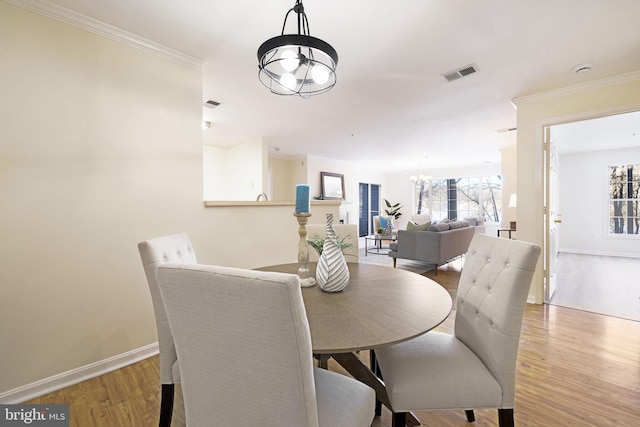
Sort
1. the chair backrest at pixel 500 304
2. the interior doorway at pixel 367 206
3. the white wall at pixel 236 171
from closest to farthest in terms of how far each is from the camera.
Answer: the chair backrest at pixel 500 304, the white wall at pixel 236 171, the interior doorway at pixel 367 206

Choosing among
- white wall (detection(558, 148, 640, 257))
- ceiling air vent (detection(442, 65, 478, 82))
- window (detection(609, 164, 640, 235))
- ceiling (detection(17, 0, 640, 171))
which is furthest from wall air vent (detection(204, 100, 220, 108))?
window (detection(609, 164, 640, 235))

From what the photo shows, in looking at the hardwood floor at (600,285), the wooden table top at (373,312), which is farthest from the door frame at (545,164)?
the wooden table top at (373,312)

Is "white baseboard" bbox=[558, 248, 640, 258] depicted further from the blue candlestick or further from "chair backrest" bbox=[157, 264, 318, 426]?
"chair backrest" bbox=[157, 264, 318, 426]

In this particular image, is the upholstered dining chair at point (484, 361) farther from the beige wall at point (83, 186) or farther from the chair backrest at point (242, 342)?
the beige wall at point (83, 186)

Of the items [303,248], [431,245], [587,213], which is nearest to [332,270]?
[303,248]

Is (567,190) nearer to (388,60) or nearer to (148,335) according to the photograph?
(388,60)

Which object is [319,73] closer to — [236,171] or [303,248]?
[303,248]

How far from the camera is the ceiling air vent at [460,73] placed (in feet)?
8.29

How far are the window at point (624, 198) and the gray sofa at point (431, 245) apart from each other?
3.65m

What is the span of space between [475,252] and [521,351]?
1389 millimetres

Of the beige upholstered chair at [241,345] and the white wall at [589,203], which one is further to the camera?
the white wall at [589,203]

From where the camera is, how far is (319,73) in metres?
1.46

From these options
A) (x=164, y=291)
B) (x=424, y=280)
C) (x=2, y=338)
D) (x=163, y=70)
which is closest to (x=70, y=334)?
(x=2, y=338)

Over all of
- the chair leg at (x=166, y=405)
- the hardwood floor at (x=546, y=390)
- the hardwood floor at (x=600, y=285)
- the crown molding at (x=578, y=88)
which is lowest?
the hardwood floor at (x=546, y=390)
